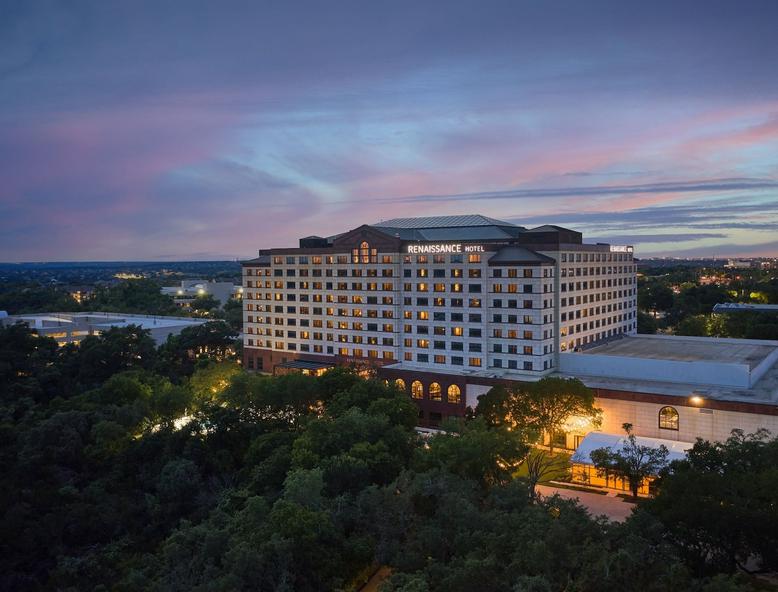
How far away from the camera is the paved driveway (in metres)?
52.8

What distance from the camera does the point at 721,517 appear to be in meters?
36.0

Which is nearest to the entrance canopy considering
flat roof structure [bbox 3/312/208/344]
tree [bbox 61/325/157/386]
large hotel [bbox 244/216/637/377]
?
large hotel [bbox 244/216/637/377]

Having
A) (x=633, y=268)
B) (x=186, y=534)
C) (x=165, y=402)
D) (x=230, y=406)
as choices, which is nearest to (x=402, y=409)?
(x=230, y=406)

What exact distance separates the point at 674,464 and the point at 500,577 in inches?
918

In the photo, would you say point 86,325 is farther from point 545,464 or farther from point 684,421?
point 684,421

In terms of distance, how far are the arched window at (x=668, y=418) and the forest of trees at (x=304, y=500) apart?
1573 cm

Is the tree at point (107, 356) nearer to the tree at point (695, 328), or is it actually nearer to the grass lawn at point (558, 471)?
the grass lawn at point (558, 471)

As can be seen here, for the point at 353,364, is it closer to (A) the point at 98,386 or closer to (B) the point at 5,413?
(A) the point at 98,386

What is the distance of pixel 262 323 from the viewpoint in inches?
4626

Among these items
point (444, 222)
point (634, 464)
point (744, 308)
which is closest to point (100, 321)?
point (444, 222)

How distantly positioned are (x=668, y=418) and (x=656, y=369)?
11.4 meters

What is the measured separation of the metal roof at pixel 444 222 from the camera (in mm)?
105625

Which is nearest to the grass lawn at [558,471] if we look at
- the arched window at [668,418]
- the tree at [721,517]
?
the arched window at [668,418]

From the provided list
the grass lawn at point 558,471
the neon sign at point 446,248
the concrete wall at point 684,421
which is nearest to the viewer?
the grass lawn at point 558,471
